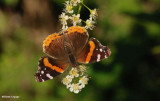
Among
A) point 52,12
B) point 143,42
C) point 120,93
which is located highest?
point 52,12

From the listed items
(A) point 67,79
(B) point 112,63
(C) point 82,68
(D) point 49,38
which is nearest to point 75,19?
(D) point 49,38

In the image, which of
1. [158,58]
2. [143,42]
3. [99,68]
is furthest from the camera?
[158,58]

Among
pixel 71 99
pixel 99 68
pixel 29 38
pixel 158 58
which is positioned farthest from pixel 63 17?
pixel 158 58

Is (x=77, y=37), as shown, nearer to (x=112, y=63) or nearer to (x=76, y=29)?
(x=76, y=29)

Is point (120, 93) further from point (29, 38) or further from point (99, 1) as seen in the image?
point (29, 38)

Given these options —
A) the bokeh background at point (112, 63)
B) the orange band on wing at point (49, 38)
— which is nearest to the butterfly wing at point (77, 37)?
the orange band on wing at point (49, 38)

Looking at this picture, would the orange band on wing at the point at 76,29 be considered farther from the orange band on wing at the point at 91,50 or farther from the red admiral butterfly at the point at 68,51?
the orange band on wing at the point at 91,50
